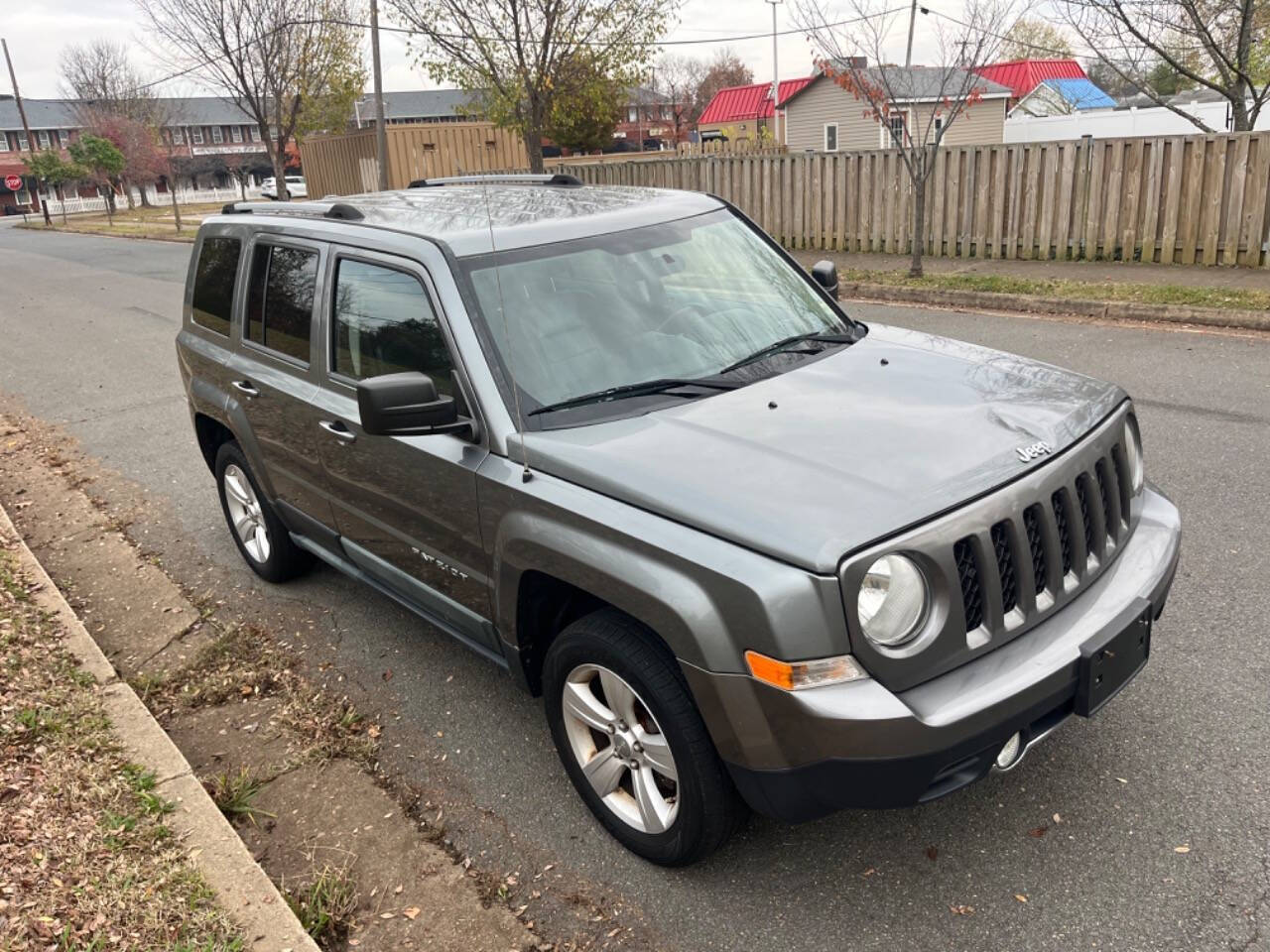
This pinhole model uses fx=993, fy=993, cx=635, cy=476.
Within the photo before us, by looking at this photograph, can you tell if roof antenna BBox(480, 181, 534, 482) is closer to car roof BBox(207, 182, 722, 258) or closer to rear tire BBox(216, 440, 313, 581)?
car roof BBox(207, 182, 722, 258)

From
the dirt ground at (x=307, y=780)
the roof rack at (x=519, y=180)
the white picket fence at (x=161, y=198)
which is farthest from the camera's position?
the white picket fence at (x=161, y=198)

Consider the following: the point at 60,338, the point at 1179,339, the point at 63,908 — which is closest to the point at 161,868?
the point at 63,908

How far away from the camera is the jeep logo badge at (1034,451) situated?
271cm

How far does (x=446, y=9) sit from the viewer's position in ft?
57.3

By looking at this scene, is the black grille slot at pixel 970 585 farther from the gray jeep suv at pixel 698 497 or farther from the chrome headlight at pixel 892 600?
the chrome headlight at pixel 892 600

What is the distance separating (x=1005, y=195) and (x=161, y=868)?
12.8 m

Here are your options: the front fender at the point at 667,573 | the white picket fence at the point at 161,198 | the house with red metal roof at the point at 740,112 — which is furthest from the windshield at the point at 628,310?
the white picket fence at the point at 161,198

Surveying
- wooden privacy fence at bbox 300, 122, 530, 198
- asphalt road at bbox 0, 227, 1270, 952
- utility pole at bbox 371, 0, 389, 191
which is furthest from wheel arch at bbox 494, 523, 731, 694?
wooden privacy fence at bbox 300, 122, 530, 198

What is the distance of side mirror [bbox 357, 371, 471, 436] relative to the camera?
9.66 feet

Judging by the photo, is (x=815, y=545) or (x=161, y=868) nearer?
(x=815, y=545)

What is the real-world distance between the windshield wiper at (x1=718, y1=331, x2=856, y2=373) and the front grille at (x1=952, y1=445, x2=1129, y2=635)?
3.65ft

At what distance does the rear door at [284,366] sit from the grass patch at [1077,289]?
8367mm

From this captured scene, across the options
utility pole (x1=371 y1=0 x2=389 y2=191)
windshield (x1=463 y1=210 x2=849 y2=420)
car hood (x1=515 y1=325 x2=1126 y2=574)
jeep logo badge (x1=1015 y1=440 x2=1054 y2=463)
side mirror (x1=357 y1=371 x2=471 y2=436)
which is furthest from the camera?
utility pole (x1=371 y1=0 x2=389 y2=191)

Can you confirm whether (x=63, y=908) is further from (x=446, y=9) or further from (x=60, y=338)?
(x=446, y=9)
